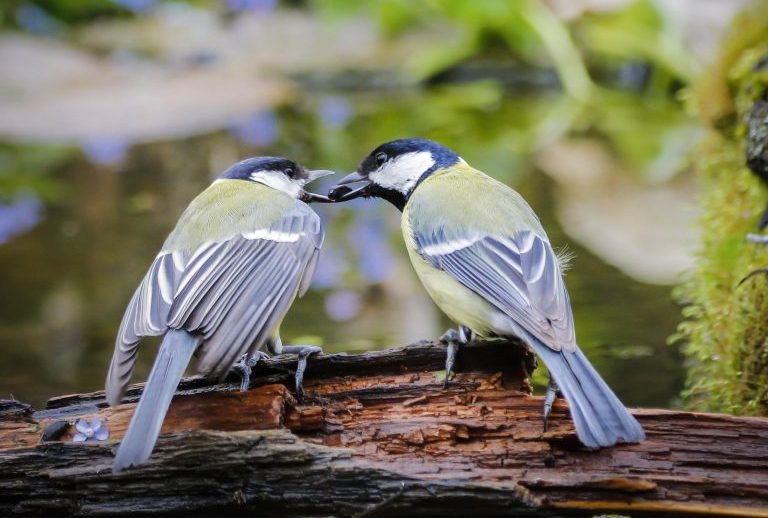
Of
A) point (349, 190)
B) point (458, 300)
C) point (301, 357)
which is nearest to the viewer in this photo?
point (301, 357)

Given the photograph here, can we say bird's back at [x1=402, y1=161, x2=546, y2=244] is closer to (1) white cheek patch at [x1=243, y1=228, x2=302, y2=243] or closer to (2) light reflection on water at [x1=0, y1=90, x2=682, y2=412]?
(1) white cheek patch at [x1=243, y1=228, x2=302, y2=243]

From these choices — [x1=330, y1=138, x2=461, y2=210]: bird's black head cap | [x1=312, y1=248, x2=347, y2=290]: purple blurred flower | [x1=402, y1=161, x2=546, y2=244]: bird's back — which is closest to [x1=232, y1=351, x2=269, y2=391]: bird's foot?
[x1=402, y1=161, x2=546, y2=244]: bird's back

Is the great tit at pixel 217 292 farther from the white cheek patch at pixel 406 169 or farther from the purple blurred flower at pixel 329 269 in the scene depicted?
the purple blurred flower at pixel 329 269

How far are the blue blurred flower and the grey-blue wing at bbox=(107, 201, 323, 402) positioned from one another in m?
8.30

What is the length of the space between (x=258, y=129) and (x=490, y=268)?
536 cm

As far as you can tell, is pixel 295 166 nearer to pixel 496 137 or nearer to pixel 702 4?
pixel 496 137

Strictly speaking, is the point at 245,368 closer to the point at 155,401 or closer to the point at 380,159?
the point at 155,401

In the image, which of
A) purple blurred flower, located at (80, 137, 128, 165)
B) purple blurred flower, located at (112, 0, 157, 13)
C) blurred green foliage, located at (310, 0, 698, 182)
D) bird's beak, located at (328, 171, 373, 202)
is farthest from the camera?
purple blurred flower, located at (112, 0, 157, 13)

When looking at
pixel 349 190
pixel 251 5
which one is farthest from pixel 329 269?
pixel 251 5

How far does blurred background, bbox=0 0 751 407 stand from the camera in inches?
167

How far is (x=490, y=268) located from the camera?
260 cm

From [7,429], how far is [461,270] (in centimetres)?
113

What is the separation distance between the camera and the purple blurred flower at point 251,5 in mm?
10930

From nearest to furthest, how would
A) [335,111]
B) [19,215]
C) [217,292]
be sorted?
[217,292], [19,215], [335,111]
